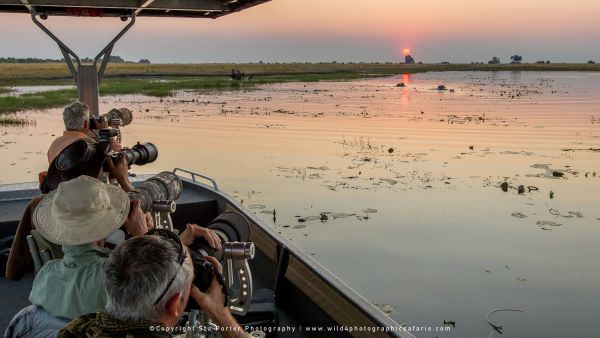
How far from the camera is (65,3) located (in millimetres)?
6727

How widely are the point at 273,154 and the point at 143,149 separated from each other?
11.9 metres

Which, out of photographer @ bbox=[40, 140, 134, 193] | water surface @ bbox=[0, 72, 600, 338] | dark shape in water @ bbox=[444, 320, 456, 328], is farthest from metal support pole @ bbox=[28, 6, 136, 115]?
dark shape in water @ bbox=[444, 320, 456, 328]

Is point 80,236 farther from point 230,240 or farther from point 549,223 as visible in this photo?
point 549,223

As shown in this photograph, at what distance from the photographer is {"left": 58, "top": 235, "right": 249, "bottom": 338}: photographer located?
1640 mm

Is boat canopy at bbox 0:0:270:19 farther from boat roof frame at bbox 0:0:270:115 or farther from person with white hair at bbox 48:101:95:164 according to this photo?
person with white hair at bbox 48:101:95:164

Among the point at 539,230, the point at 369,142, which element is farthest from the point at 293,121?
the point at 539,230

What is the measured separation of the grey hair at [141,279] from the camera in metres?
1.64

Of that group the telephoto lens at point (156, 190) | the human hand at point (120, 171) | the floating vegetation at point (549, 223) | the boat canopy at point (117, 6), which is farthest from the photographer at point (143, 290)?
the floating vegetation at point (549, 223)

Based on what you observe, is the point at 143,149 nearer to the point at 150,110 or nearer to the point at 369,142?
the point at 369,142

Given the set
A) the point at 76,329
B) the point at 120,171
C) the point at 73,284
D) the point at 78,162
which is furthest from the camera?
the point at 120,171

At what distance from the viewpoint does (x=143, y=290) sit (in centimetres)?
164

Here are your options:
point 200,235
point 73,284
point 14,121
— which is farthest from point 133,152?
point 14,121

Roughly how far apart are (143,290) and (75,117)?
3.07 m

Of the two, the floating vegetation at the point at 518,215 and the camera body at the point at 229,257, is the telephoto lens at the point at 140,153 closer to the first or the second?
the camera body at the point at 229,257
